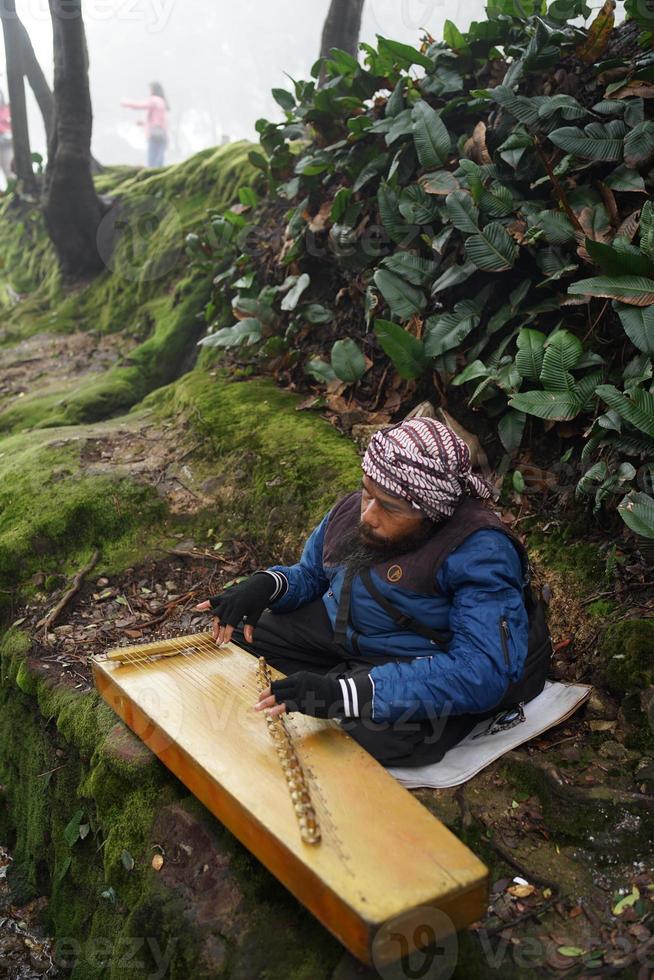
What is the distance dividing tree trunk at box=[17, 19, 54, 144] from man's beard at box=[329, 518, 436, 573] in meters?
10.1

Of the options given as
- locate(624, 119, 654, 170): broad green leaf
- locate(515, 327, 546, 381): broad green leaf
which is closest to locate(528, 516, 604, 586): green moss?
locate(515, 327, 546, 381): broad green leaf

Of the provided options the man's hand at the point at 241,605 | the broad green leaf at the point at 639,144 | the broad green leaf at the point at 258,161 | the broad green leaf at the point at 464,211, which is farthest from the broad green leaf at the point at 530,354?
the broad green leaf at the point at 258,161

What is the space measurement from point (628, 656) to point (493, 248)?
2240 mm

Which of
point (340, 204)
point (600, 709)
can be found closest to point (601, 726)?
point (600, 709)

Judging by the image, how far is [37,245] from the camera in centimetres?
1100

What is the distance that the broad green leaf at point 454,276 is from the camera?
4.25 m

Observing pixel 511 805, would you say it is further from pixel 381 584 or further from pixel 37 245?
pixel 37 245

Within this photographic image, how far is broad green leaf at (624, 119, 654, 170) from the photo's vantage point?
148 inches

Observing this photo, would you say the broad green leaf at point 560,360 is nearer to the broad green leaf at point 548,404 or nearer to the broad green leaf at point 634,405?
Answer: the broad green leaf at point 548,404

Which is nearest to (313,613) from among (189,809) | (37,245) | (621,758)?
(189,809)

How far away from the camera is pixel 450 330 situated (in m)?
4.29

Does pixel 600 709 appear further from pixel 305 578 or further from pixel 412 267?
pixel 412 267

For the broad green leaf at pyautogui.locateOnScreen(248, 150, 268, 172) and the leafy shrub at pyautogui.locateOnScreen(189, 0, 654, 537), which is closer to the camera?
the leafy shrub at pyautogui.locateOnScreen(189, 0, 654, 537)

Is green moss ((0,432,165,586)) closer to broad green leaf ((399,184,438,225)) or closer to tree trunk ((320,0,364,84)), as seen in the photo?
broad green leaf ((399,184,438,225))
